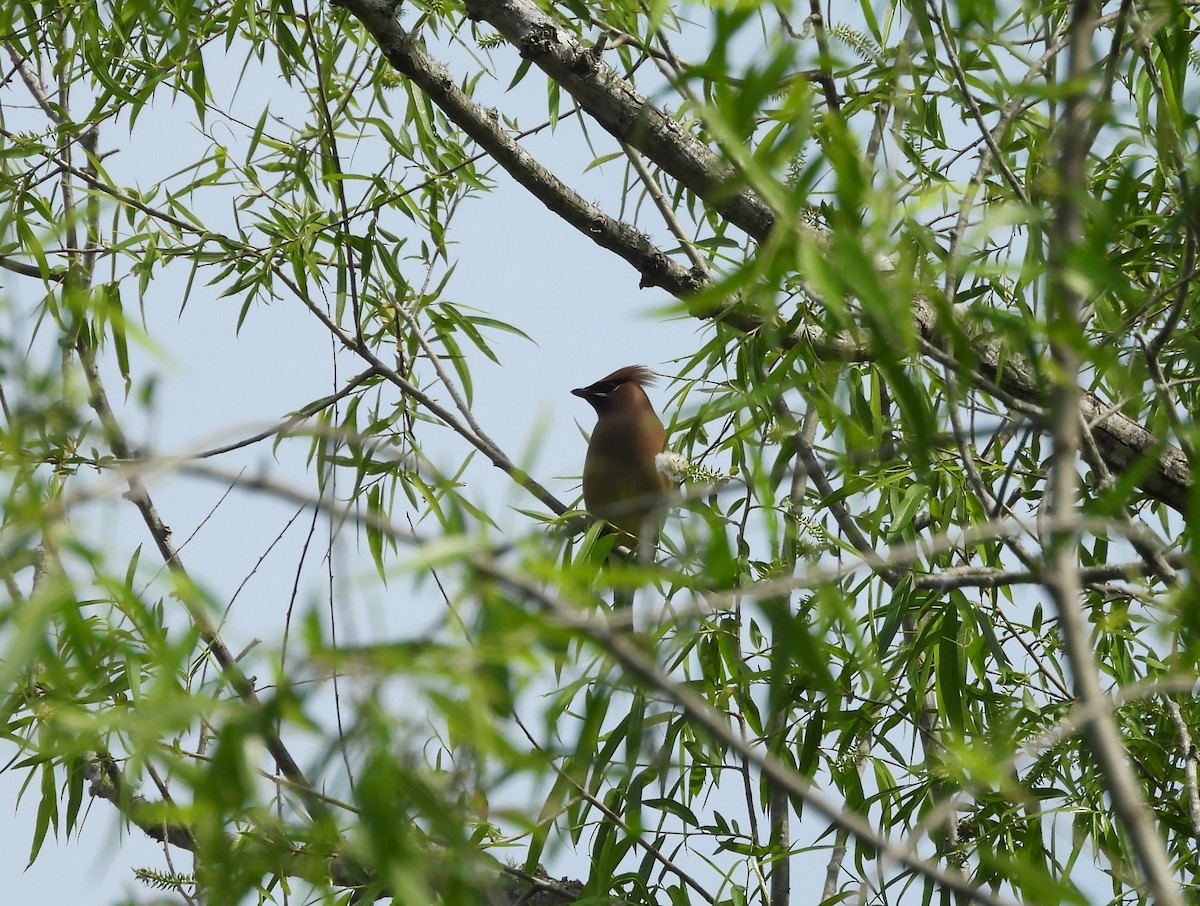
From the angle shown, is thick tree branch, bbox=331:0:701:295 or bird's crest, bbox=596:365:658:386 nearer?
thick tree branch, bbox=331:0:701:295

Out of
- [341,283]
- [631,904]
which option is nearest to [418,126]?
[341,283]

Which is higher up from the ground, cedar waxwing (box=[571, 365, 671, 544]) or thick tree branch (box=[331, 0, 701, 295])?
cedar waxwing (box=[571, 365, 671, 544])

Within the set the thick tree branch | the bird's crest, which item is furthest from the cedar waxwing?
the thick tree branch

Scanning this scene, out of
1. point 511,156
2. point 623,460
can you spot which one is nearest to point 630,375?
point 623,460

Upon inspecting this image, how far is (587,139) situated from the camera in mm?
3002

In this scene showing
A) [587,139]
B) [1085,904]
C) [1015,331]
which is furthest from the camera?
[587,139]

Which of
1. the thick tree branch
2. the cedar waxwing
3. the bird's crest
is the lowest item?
the thick tree branch

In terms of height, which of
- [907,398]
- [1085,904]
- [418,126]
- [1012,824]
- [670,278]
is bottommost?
[1085,904]

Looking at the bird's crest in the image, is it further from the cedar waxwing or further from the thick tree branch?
the thick tree branch

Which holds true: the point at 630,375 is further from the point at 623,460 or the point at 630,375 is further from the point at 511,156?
the point at 511,156

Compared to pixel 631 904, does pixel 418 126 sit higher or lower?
higher

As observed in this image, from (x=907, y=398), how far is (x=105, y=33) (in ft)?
7.94

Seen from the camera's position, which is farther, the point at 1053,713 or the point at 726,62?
the point at 1053,713

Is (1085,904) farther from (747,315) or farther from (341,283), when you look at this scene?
(341,283)
